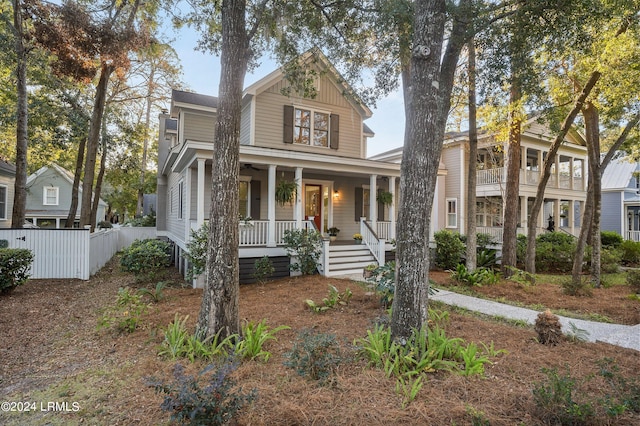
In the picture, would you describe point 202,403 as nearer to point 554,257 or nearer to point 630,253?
point 554,257

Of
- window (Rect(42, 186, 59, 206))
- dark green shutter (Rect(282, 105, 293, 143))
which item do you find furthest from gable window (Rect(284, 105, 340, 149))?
window (Rect(42, 186, 59, 206))

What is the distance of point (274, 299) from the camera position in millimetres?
6965

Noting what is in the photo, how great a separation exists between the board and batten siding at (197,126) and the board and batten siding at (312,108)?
2229 millimetres

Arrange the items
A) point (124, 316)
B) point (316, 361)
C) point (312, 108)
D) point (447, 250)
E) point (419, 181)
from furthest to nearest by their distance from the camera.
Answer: point (312, 108) → point (447, 250) → point (124, 316) → point (419, 181) → point (316, 361)

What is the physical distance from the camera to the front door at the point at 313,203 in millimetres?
13102

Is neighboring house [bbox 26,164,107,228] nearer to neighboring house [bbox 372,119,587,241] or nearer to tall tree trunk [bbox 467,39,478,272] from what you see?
neighboring house [bbox 372,119,587,241]

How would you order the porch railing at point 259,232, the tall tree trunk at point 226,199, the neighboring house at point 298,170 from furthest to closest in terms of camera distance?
the neighboring house at point 298,170 < the porch railing at point 259,232 < the tall tree trunk at point 226,199

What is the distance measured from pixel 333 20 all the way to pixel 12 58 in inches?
428

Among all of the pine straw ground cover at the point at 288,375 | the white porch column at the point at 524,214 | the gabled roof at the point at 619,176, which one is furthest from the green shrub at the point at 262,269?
the gabled roof at the point at 619,176

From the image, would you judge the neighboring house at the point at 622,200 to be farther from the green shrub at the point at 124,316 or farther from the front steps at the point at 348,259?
the green shrub at the point at 124,316

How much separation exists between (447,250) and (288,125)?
7635mm

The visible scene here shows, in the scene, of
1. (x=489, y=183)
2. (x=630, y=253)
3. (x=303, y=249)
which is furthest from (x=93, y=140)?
(x=630, y=253)

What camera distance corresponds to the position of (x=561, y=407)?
8.55 ft

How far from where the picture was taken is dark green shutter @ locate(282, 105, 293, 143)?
1248 centimetres
